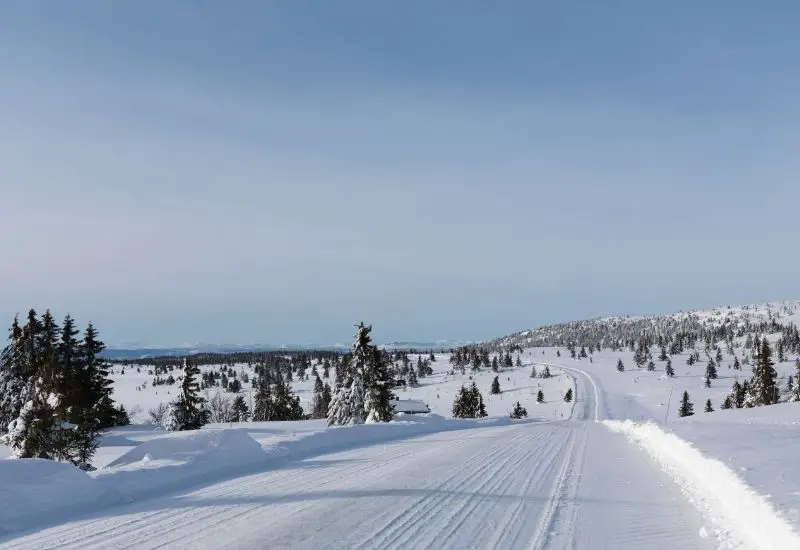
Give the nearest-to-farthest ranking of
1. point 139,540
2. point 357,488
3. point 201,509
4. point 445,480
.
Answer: point 139,540 → point 201,509 → point 357,488 → point 445,480

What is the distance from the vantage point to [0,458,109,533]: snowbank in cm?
801

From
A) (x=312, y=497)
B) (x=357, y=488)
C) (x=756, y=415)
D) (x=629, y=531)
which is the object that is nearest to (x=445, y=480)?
(x=357, y=488)

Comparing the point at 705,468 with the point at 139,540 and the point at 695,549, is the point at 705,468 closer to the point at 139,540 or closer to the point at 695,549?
the point at 695,549

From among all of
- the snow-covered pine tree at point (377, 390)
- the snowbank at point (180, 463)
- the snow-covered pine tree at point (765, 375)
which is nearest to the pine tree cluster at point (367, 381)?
the snow-covered pine tree at point (377, 390)

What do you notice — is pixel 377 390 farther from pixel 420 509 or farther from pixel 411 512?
pixel 411 512

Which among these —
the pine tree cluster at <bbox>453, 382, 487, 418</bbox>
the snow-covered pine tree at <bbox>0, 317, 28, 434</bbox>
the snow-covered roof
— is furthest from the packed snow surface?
the snow-covered roof

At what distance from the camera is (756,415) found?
4294 cm

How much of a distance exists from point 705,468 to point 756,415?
1464 inches

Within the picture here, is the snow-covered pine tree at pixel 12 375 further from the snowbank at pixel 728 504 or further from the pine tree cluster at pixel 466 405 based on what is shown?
the pine tree cluster at pixel 466 405

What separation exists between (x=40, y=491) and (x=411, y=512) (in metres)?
5.21

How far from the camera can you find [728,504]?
29.5 feet

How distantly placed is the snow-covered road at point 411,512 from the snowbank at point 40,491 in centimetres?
70

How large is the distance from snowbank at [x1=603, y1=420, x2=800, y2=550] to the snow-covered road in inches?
12.9

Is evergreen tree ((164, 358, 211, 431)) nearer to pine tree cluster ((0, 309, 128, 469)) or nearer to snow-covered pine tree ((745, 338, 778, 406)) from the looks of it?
pine tree cluster ((0, 309, 128, 469))
